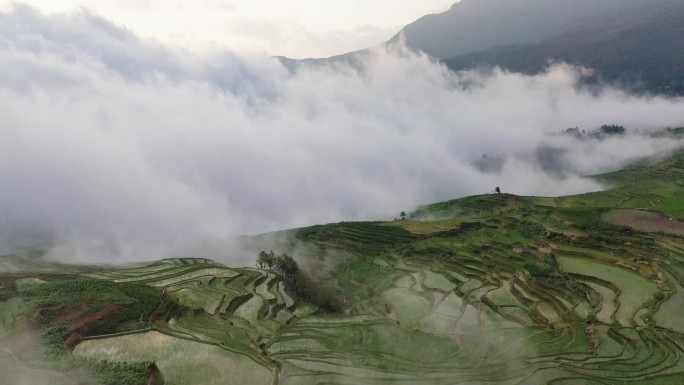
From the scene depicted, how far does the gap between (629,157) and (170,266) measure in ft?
504

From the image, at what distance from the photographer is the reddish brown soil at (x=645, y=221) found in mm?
64938

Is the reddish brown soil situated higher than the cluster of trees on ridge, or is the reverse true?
the cluster of trees on ridge

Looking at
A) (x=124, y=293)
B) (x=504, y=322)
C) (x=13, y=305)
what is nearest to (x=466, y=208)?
(x=504, y=322)

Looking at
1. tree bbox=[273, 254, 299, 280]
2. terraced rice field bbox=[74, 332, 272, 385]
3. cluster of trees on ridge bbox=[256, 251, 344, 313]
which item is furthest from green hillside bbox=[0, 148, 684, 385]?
tree bbox=[273, 254, 299, 280]

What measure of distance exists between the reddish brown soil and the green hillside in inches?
16.8

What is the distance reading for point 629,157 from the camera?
506 ft

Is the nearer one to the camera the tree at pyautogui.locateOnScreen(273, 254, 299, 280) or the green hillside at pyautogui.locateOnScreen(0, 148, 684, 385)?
the green hillside at pyautogui.locateOnScreen(0, 148, 684, 385)

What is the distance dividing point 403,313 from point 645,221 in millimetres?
45345

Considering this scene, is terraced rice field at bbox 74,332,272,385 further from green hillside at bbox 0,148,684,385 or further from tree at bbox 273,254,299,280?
tree at bbox 273,254,299,280

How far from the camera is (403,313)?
156ft

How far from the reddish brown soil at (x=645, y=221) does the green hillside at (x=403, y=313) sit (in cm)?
43

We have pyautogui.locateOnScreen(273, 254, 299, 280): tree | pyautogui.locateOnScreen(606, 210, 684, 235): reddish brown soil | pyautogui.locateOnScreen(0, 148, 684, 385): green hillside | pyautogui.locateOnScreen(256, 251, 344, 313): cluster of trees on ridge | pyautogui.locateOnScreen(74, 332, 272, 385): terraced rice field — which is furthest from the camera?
pyautogui.locateOnScreen(606, 210, 684, 235): reddish brown soil

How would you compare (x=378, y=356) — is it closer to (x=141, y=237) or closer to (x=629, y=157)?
(x=141, y=237)

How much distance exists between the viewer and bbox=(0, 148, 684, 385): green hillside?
98.6 feet
